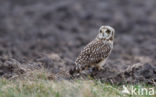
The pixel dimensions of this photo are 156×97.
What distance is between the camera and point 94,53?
10555 mm

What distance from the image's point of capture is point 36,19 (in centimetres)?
2530

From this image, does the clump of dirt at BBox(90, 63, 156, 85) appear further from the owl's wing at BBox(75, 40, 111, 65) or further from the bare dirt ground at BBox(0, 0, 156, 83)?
the owl's wing at BBox(75, 40, 111, 65)

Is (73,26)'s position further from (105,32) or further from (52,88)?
(52,88)

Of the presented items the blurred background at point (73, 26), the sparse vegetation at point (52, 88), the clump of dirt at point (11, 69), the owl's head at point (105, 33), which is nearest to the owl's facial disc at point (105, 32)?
the owl's head at point (105, 33)

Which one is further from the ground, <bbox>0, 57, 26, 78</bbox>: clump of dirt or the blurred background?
the blurred background

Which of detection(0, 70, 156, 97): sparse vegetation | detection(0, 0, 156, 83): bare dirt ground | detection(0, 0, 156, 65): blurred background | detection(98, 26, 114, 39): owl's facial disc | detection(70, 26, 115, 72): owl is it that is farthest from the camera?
detection(0, 0, 156, 65): blurred background

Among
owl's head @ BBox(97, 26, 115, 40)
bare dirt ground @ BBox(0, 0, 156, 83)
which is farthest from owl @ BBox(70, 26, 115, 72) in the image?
bare dirt ground @ BBox(0, 0, 156, 83)

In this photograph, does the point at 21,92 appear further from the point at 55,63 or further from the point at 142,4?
the point at 142,4

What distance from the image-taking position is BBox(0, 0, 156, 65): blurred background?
18.4 metres

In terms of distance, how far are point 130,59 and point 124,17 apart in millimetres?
9659

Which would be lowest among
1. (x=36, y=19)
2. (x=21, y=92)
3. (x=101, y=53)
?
(x=21, y=92)

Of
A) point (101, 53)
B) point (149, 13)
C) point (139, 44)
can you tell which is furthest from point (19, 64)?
point (149, 13)

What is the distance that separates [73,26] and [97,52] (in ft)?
43.4

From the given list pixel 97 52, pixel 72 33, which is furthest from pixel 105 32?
pixel 72 33
